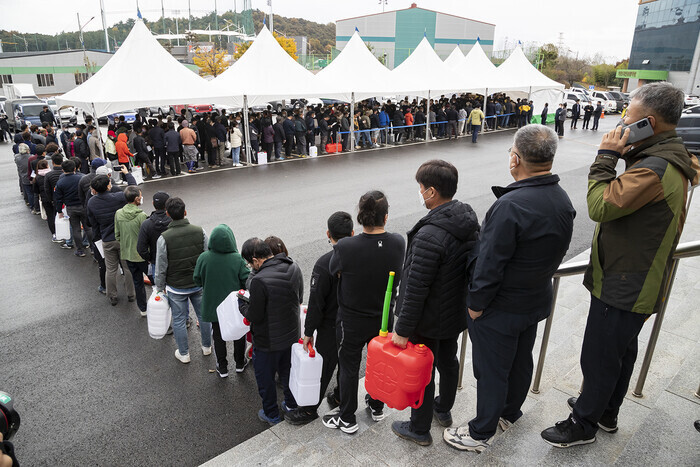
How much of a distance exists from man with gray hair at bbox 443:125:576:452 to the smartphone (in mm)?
367

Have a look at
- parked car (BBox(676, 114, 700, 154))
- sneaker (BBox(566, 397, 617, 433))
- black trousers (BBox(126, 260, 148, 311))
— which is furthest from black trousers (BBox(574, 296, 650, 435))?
parked car (BBox(676, 114, 700, 154))

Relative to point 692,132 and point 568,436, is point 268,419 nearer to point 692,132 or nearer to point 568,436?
point 568,436

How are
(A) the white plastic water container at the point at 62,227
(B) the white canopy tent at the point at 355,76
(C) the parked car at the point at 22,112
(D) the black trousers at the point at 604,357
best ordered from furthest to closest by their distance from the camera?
(C) the parked car at the point at 22,112 → (B) the white canopy tent at the point at 355,76 → (A) the white plastic water container at the point at 62,227 → (D) the black trousers at the point at 604,357

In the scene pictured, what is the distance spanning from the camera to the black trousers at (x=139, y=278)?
5.97m

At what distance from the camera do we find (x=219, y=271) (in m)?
4.44

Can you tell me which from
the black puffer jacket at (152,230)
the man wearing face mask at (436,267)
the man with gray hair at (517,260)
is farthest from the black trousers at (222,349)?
the man with gray hair at (517,260)

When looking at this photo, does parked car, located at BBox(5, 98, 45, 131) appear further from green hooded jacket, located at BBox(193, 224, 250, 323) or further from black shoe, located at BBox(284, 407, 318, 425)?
black shoe, located at BBox(284, 407, 318, 425)

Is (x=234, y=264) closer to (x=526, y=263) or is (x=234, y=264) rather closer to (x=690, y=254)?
(x=526, y=263)

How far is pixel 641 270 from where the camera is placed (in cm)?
239

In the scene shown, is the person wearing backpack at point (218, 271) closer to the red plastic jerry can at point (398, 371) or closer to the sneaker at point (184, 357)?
the sneaker at point (184, 357)

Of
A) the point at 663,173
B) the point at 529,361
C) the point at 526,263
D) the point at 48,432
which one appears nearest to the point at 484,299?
the point at 526,263

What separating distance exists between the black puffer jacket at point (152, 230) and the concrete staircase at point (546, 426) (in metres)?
2.24

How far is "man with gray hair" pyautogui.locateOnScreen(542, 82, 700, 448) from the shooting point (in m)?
2.28

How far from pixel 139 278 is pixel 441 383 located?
449cm
